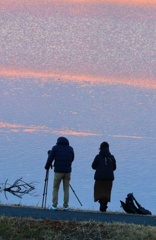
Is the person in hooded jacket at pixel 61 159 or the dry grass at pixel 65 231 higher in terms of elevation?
the person in hooded jacket at pixel 61 159

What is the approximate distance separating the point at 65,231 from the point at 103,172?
730 centimetres

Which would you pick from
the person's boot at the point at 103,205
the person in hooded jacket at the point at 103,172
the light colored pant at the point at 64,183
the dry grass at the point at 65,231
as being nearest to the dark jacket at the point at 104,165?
the person in hooded jacket at the point at 103,172

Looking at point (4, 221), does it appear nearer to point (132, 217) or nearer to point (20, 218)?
point (20, 218)

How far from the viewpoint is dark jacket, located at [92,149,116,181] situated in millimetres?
24219

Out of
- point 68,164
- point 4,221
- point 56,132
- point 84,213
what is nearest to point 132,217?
point 84,213

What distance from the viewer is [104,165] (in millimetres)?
24219

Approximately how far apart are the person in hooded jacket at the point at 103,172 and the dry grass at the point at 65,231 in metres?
6.69

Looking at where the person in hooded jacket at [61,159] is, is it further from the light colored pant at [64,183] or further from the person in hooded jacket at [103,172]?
the person in hooded jacket at [103,172]

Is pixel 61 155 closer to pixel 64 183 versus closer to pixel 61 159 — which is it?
pixel 61 159

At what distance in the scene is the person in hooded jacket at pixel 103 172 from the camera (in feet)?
79.5

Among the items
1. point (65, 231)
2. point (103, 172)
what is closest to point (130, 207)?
point (103, 172)

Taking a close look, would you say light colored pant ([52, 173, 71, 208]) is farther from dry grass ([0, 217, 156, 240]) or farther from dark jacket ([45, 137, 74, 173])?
dry grass ([0, 217, 156, 240])

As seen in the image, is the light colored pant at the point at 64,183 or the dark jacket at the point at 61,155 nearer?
the dark jacket at the point at 61,155

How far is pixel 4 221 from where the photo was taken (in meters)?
17.2
